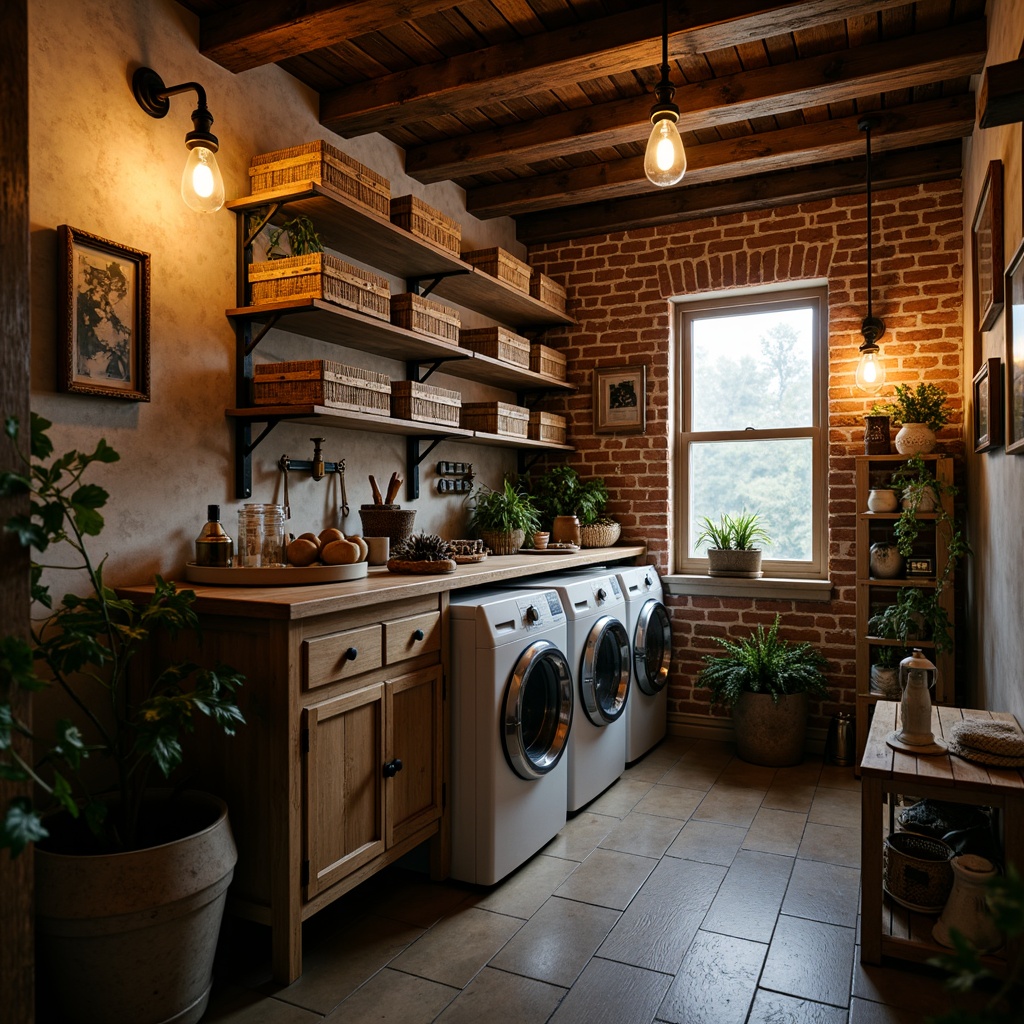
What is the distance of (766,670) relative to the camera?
12.8 ft

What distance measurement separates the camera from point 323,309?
2.60 meters

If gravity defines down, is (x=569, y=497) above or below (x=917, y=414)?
below

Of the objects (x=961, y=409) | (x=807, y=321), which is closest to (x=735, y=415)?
(x=807, y=321)

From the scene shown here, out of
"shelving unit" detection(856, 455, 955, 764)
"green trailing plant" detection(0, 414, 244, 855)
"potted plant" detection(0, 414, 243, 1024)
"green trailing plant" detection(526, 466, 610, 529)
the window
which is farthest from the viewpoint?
"green trailing plant" detection(526, 466, 610, 529)

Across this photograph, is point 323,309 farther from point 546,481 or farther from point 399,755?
point 546,481

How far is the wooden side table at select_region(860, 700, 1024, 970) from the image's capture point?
1.97 m

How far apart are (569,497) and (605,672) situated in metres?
1.16

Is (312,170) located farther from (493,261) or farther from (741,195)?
(741,195)

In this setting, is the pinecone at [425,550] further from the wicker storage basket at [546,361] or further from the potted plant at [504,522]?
the wicker storage basket at [546,361]

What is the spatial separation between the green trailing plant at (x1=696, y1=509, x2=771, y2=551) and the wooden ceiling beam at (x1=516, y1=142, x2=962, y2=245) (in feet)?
5.34

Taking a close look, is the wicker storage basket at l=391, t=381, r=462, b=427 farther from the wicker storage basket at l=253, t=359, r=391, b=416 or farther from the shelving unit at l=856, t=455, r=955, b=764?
the shelving unit at l=856, t=455, r=955, b=764

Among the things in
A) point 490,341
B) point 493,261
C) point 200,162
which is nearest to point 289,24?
point 200,162

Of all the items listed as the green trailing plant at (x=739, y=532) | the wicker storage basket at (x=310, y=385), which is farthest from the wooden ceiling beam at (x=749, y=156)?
the wicker storage basket at (x=310, y=385)

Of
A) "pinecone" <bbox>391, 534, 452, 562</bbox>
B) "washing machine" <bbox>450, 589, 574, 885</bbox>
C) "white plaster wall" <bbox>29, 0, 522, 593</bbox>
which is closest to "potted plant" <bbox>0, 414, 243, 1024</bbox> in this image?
"white plaster wall" <bbox>29, 0, 522, 593</bbox>
